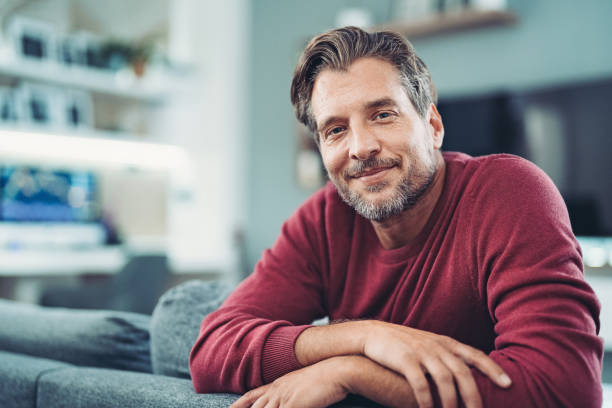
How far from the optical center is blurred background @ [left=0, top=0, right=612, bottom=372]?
3232mm

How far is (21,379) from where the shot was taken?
1.09m

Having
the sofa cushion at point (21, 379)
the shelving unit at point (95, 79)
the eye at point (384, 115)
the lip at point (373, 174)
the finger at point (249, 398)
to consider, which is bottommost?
the sofa cushion at point (21, 379)

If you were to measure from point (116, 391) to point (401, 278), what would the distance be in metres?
0.54

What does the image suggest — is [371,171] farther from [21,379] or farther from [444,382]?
[21,379]

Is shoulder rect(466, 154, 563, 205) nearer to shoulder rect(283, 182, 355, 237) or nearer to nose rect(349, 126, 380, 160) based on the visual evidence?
nose rect(349, 126, 380, 160)

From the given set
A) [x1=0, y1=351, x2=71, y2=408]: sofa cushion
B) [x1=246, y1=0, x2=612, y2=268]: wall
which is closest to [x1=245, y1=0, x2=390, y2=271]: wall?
[x1=246, y1=0, x2=612, y2=268]: wall

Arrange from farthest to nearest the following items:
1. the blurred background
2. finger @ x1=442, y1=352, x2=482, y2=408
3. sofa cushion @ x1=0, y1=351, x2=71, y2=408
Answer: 1. the blurred background
2. sofa cushion @ x1=0, y1=351, x2=71, y2=408
3. finger @ x1=442, y1=352, x2=482, y2=408

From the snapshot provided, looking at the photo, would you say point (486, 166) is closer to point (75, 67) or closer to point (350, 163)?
point (350, 163)

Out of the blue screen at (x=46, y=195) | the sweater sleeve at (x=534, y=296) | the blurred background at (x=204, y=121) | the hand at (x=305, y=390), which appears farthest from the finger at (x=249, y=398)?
the blue screen at (x=46, y=195)

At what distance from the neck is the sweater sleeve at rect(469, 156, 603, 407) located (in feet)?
0.54

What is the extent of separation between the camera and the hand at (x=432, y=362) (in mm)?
790

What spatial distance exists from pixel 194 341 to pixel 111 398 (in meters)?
0.20

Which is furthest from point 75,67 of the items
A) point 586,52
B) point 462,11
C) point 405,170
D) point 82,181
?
point 405,170

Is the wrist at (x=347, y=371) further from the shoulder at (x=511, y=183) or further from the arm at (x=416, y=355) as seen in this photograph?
the shoulder at (x=511, y=183)
